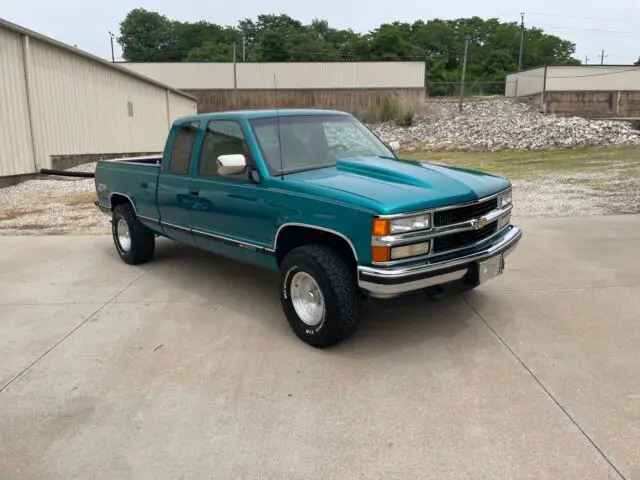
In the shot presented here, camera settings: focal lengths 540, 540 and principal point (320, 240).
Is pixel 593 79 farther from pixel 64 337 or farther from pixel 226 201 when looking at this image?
pixel 64 337

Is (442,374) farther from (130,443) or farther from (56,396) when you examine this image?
(56,396)

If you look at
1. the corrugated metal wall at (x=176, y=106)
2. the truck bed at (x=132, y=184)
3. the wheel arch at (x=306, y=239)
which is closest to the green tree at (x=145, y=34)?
the corrugated metal wall at (x=176, y=106)

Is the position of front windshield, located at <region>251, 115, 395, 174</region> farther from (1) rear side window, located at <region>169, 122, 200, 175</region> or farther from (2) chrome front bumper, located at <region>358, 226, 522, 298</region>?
(2) chrome front bumper, located at <region>358, 226, 522, 298</region>

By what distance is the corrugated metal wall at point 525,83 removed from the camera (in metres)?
47.3

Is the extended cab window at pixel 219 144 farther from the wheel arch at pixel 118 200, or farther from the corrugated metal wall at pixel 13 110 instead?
the corrugated metal wall at pixel 13 110

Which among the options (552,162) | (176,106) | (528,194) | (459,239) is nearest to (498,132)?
(552,162)

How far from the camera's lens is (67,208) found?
38.8ft

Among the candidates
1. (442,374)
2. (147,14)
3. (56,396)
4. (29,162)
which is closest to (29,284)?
(56,396)

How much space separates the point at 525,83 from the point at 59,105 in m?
44.6

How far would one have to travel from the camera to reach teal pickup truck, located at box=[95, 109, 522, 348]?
3846mm

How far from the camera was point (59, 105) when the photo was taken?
696 inches

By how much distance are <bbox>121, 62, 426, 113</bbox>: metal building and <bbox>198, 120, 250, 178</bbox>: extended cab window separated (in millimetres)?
38218

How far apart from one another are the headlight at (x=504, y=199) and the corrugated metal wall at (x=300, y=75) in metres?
40.0

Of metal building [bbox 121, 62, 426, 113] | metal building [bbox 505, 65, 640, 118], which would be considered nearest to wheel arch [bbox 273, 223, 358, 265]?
metal building [bbox 121, 62, 426, 113]
